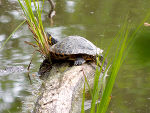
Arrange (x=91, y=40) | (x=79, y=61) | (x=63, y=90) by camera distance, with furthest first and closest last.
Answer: (x=91, y=40) < (x=79, y=61) < (x=63, y=90)

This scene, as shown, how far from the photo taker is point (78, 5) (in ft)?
28.3

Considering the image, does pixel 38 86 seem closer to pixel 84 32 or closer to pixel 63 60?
pixel 63 60

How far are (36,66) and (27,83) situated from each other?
615 millimetres

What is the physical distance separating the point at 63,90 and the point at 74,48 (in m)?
0.99

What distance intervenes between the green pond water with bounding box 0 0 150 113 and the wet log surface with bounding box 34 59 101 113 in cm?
43

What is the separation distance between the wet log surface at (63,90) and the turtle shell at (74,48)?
19 centimetres

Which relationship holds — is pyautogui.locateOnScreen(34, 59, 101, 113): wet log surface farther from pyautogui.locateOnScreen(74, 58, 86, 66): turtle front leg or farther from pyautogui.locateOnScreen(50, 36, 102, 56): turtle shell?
pyautogui.locateOnScreen(50, 36, 102, 56): turtle shell

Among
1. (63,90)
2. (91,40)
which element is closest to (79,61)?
(63,90)

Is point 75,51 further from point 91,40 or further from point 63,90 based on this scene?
point 91,40

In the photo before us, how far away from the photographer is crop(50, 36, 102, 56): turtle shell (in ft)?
12.0

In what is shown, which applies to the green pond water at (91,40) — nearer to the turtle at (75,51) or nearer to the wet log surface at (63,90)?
the wet log surface at (63,90)

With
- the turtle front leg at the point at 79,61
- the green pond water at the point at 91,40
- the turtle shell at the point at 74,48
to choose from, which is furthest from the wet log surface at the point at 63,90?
the green pond water at the point at 91,40

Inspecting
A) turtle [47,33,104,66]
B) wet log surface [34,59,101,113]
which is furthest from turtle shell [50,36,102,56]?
wet log surface [34,59,101,113]

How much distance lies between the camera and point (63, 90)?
282 centimetres
